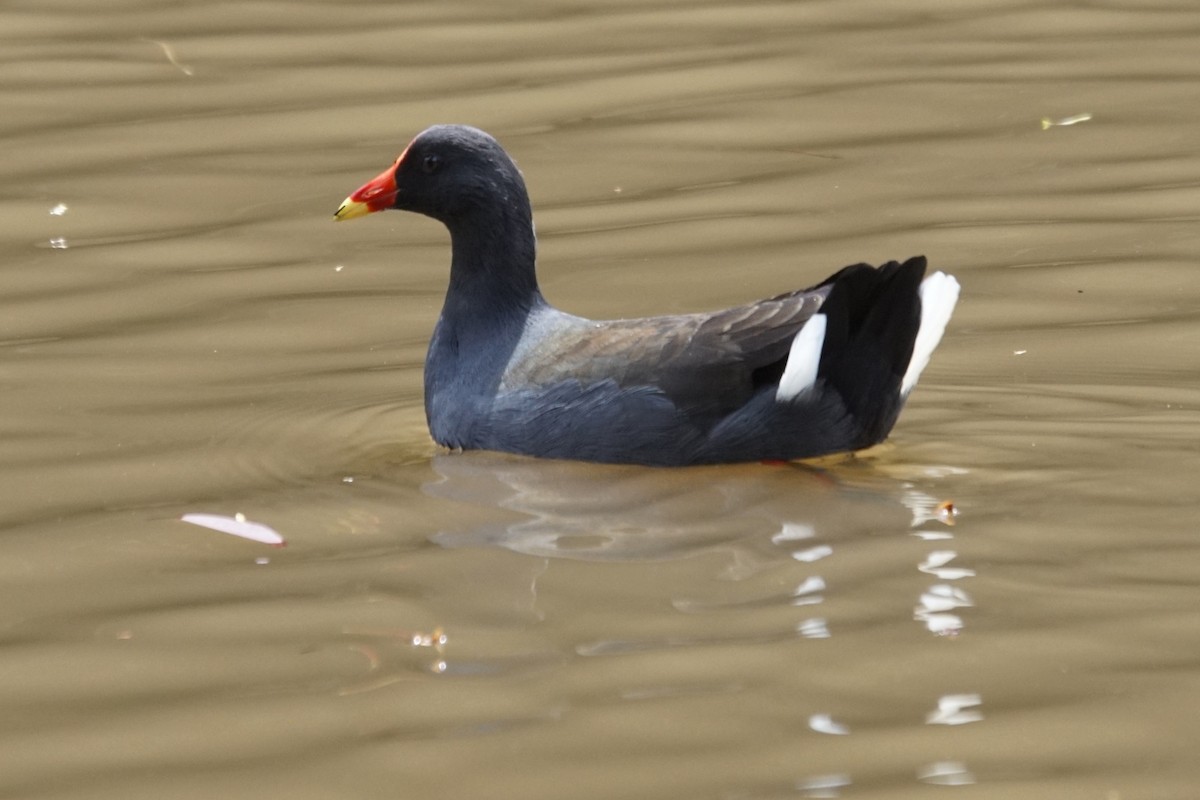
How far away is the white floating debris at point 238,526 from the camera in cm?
516

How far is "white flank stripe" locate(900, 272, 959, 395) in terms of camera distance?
234 inches

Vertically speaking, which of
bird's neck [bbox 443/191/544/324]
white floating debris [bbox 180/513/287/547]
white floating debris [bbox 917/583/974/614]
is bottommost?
white floating debris [bbox 917/583/974/614]

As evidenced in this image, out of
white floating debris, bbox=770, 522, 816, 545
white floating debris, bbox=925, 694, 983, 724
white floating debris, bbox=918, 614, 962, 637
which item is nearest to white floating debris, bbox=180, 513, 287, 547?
white floating debris, bbox=770, 522, 816, 545

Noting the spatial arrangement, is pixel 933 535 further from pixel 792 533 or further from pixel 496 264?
pixel 496 264

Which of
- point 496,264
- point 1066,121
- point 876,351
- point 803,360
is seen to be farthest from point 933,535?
point 1066,121

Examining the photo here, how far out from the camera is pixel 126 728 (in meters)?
3.99

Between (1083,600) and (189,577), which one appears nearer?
(1083,600)

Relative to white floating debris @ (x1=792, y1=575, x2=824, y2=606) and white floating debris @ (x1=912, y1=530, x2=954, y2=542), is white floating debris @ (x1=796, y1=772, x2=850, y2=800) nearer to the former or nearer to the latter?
white floating debris @ (x1=792, y1=575, x2=824, y2=606)

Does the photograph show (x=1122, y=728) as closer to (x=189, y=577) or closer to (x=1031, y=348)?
(x=189, y=577)

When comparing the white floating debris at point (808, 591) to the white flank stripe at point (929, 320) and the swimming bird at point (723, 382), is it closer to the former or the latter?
the swimming bird at point (723, 382)

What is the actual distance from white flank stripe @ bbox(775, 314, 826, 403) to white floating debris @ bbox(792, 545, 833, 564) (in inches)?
36.0

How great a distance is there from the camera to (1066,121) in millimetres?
8922

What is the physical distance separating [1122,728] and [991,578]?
81 centimetres

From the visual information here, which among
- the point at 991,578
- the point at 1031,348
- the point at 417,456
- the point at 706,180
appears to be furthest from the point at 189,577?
the point at 706,180
